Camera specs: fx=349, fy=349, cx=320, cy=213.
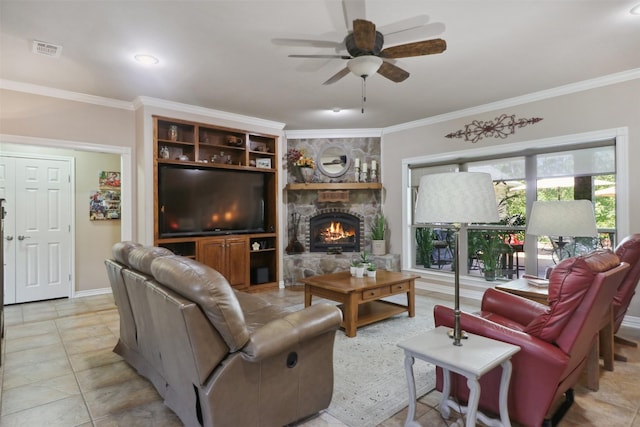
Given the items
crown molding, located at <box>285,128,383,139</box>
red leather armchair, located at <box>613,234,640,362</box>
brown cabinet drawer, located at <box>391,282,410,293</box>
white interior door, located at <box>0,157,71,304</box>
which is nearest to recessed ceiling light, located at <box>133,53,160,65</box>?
white interior door, located at <box>0,157,71,304</box>

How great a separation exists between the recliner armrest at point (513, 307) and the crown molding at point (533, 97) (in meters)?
2.92

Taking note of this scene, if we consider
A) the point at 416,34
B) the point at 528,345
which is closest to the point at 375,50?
the point at 416,34

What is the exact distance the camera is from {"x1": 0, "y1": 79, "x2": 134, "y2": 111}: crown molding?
3938 mm

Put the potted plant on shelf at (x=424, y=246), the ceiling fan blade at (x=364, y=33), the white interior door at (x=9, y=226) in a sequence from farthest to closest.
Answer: the potted plant on shelf at (x=424, y=246) → the white interior door at (x=9, y=226) → the ceiling fan blade at (x=364, y=33)

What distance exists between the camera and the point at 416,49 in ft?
8.79

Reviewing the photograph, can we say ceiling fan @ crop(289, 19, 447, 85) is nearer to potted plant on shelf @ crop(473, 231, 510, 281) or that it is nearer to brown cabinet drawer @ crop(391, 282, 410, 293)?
brown cabinet drawer @ crop(391, 282, 410, 293)

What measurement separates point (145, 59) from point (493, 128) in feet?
14.2

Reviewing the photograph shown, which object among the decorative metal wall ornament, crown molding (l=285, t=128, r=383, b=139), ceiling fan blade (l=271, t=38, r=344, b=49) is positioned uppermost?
ceiling fan blade (l=271, t=38, r=344, b=49)

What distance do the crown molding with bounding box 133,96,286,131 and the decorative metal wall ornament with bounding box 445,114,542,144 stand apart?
2849mm

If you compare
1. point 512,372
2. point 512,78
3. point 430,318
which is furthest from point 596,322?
point 512,78

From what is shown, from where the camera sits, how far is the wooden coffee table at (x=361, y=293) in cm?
345

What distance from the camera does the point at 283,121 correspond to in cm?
564

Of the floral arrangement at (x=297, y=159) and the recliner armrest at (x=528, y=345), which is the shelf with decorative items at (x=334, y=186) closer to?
the floral arrangement at (x=297, y=159)

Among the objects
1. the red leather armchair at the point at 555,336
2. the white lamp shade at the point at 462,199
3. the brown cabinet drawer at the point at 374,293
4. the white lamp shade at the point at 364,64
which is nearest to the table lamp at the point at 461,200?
the white lamp shade at the point at 462,199
